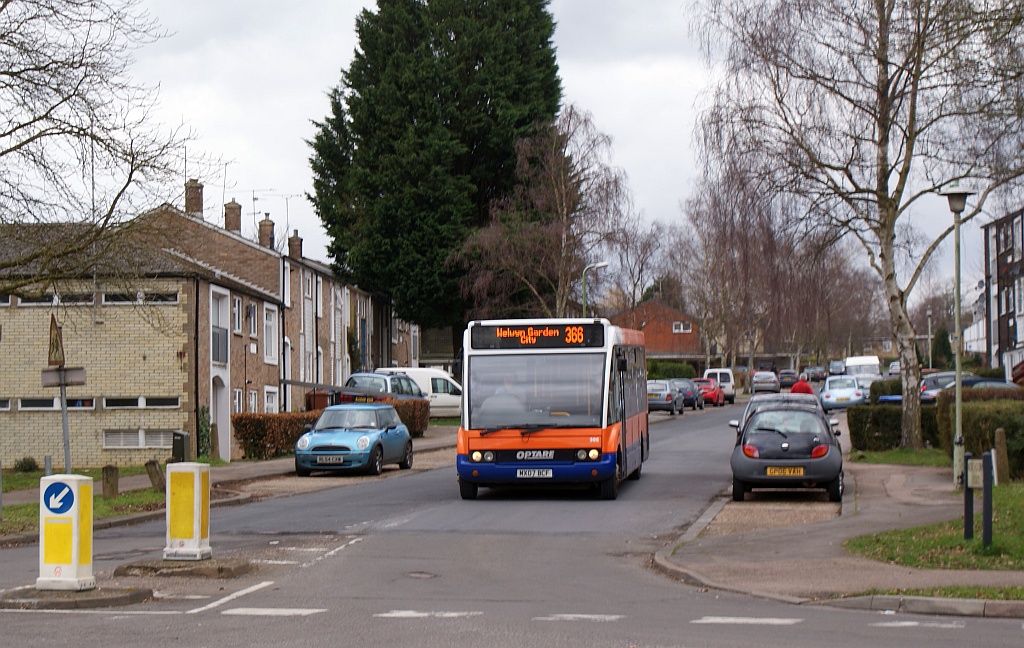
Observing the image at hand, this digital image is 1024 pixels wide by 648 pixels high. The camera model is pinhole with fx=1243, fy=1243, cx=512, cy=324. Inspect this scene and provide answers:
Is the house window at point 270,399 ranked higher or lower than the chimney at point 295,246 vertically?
lower

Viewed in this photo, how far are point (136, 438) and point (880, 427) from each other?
21639 millimetres

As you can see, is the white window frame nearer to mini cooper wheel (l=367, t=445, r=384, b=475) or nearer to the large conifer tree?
the large conifer tree

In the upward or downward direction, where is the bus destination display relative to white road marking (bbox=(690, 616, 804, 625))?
upward

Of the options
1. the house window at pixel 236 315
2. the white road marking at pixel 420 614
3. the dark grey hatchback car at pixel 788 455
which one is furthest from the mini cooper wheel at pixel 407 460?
the white road marking at pixel 420 614

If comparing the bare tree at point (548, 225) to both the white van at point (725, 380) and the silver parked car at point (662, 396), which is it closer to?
the silver parked car at point (662, 396)

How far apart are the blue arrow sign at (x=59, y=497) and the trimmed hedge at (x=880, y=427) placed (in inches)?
877

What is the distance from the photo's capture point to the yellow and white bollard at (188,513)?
40.5 feet

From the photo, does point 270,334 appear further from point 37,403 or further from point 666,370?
point 666,370

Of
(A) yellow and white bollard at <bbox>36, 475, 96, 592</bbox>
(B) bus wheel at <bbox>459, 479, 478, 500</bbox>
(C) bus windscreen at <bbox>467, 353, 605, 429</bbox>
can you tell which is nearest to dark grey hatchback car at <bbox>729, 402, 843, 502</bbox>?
(C) bus windscreen at <bbox>467, 353, 605, 429</bbox>

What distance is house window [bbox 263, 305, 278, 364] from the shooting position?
45.1 metres

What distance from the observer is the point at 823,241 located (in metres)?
25.9

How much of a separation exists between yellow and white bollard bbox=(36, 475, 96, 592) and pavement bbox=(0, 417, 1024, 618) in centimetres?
15

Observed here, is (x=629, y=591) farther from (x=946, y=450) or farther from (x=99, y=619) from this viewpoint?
(x=946, y=450)

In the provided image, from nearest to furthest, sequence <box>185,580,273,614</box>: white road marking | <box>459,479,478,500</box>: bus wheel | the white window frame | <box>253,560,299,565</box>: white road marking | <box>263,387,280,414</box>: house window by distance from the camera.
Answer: <box>185,580,273,614</box>: white road marking, <box>253,560,299,565</box>: white road marking, <box>459,479,478,500</box>: bus wheel, the white window frame, <box>263,387,280,414</box>: house window
